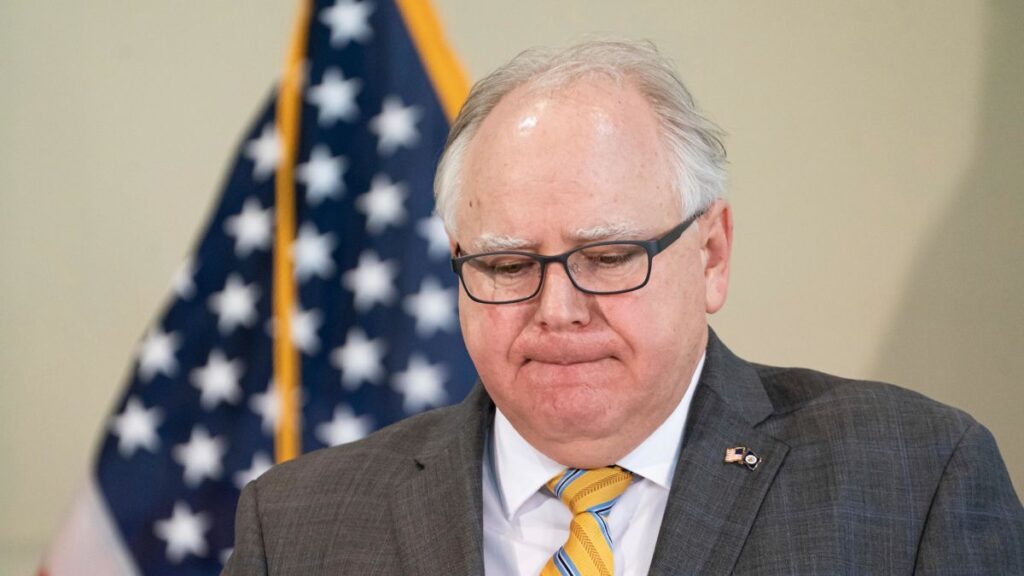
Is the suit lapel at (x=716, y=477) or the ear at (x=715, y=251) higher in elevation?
the ear at (x=715, y=251)

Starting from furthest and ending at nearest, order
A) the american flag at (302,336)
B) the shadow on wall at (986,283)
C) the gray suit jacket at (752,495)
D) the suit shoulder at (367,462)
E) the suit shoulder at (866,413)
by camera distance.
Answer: the american flag at (302,336) → the shadow on wall at (986,283) → the suit shoulder at (367,462) → the suit shoulder at (866,413) → the gray suit jacket at (752,495)

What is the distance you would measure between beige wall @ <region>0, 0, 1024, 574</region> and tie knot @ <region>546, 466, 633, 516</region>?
4.09ft

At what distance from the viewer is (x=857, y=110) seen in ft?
9.58

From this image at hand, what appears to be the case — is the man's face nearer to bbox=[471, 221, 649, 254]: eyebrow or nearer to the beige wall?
bbox=[471, 221, 649, 254]: eyebrow

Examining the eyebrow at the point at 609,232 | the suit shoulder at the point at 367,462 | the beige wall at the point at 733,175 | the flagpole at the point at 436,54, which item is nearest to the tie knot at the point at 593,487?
the suit shoulder at the point at 367,462

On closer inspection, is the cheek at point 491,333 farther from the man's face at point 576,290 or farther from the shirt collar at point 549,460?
the shirt collar at point 549,460

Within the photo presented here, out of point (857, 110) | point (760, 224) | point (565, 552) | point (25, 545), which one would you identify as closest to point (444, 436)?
point (565, 552)

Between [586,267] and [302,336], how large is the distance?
1.43 metres

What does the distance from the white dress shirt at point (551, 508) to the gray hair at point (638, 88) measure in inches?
12.5

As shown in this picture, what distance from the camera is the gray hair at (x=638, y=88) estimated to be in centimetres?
181

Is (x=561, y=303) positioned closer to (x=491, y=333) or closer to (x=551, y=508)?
(x=491, y=333)

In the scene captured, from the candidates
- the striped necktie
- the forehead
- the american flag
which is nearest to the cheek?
the forehead

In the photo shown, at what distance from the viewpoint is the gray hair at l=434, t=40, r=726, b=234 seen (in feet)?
5.94

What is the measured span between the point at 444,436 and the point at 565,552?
14.3 inches
